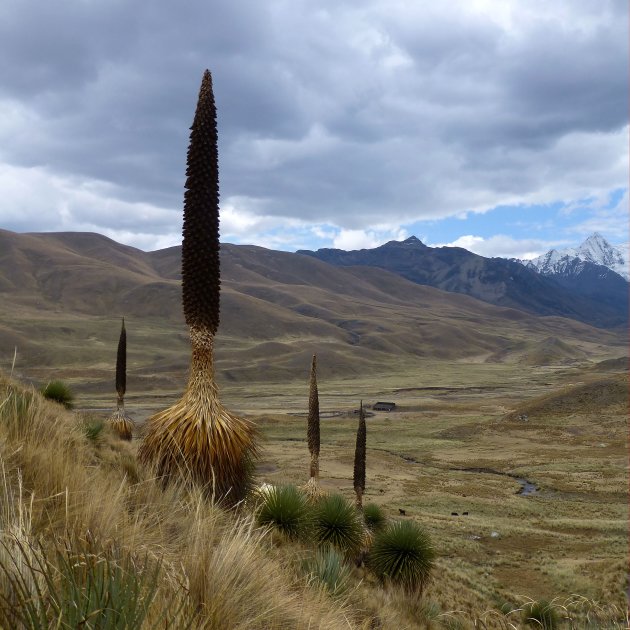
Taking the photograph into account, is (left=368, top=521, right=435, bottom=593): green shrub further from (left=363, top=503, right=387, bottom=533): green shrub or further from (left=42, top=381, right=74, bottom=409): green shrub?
(left=42, top=381, right=74, bottom=409): green shrub

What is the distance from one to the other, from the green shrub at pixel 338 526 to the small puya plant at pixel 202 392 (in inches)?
256

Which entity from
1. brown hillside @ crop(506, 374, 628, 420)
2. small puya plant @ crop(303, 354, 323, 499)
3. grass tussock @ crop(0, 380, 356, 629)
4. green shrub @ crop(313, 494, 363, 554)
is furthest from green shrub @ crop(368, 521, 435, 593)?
brown hillside @ crop(506, 374, 628, 420)

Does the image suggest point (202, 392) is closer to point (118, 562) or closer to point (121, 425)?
point (118, 562)

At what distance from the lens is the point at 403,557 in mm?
13547

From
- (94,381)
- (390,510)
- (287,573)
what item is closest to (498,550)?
(390,510)

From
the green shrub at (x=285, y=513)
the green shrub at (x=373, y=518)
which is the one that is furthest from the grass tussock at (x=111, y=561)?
the green shrub at (x=373, y=518)

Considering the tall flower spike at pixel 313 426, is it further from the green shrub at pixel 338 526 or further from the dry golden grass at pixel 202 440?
the dry golden grass at pixel 202 440

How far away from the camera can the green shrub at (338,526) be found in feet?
41.6

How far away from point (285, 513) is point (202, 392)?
405 centimetres

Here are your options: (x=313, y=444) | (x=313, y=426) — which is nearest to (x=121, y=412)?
(x=313, y=444)

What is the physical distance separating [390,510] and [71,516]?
106 ft

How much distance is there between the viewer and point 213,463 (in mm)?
6121

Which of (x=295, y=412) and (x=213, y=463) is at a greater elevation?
(x=213, y=463)

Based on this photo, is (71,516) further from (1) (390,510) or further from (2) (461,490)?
(2) (461,490)
